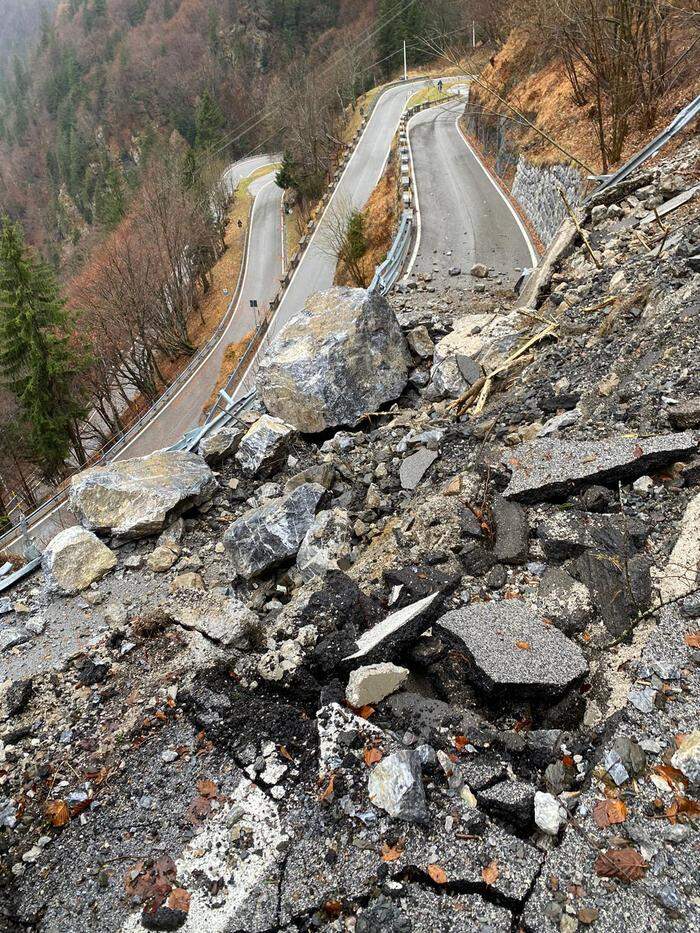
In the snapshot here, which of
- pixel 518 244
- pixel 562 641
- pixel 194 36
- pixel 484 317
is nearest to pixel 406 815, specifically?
pixel 562 641

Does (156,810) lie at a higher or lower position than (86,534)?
lower

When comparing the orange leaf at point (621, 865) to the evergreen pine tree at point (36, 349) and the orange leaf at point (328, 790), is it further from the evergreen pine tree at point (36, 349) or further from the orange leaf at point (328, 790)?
the evergreen pine tree at point (36, 349)

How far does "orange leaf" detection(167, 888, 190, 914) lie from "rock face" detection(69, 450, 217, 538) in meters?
4.23

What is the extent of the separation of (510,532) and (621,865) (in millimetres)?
2545

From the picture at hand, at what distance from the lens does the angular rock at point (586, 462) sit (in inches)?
195

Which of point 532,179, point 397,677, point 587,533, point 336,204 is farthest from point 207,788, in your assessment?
point 336,204

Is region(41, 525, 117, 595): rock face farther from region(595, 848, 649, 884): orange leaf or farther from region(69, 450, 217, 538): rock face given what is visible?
region(595, 848, 649, 884): orange leaf

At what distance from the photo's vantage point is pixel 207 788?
13.1 ft

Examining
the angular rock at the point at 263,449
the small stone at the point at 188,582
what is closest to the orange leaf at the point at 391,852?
the small stone at the point at 188,582

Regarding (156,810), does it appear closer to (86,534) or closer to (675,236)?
(86,534)

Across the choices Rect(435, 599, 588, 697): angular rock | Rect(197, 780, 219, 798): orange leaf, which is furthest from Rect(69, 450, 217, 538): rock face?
Rect(435, 599, 588, 697): angular rock

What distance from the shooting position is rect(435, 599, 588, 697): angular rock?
384 centimetres

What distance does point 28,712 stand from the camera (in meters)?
4.95

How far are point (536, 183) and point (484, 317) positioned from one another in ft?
35.1
